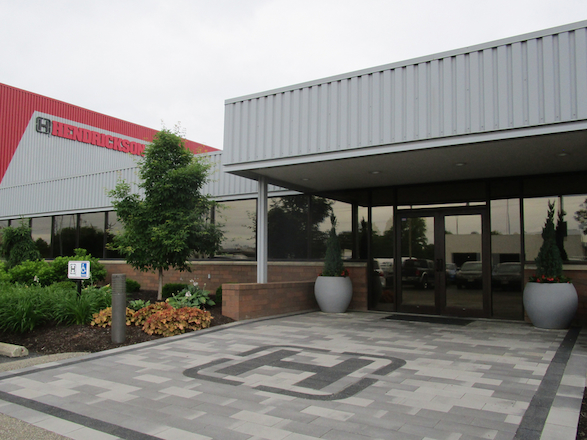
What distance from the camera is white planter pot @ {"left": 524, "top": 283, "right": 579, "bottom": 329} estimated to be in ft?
26.9

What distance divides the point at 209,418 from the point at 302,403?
0.91m

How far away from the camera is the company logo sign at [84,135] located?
28531 millimetres

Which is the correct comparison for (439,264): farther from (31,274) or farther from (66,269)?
(31,274)

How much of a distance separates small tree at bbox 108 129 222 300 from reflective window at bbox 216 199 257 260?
1863 mm

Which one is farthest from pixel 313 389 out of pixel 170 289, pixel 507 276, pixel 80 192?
pixel 80 192

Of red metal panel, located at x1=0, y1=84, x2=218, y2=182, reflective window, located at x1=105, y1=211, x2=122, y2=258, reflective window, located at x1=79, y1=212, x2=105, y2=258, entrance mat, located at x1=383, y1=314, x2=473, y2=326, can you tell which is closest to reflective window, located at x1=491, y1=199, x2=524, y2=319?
entrance mat, located at x1=383, y1=314, x2=473, y2=326

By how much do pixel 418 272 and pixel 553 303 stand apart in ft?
10.2

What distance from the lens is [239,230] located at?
45.1 feet

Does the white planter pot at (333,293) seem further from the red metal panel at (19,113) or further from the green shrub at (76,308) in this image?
the red metal panel at (19,113)

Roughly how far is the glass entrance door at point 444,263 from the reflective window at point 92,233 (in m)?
11.9

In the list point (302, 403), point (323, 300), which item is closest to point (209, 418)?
point (302, 403)

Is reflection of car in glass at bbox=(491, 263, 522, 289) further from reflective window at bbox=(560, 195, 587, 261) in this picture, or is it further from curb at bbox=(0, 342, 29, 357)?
curb at bbox=(0, 342, 29, 357)

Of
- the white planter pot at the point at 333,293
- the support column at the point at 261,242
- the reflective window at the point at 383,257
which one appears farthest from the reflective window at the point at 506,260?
the support column at the point at 261,242

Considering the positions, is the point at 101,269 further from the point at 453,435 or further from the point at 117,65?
the point at 453,435
